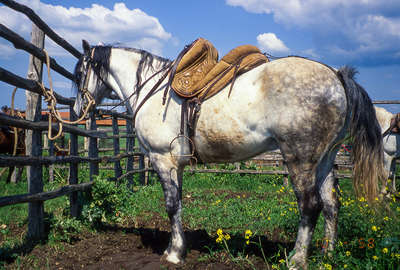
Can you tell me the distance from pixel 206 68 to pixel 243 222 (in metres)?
2.90

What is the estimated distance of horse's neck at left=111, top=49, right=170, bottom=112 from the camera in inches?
153

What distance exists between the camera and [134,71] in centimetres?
404

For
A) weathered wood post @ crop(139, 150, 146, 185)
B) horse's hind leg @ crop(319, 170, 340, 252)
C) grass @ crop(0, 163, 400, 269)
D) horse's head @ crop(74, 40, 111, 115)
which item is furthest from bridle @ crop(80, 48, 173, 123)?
weathered wood post @ crop(139, 150, 146, 185)

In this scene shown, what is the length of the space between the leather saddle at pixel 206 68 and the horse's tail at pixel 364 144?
3.40 feet

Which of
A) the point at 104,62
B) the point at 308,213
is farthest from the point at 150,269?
the point at 104,62

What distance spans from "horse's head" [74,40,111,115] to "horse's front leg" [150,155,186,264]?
151cm

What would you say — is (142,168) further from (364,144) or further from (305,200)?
(364,144)

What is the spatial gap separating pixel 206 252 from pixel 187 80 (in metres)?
2.27

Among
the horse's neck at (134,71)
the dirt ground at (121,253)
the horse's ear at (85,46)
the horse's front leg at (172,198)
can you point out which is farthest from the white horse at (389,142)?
the horse's ear at (85,46)

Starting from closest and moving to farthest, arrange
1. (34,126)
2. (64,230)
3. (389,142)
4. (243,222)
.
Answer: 1. (34,126)
2. (64,230)
3. (243,222)
4. (389,142)

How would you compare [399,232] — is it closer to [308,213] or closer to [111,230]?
[308,213]

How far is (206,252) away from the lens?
3.74 metres

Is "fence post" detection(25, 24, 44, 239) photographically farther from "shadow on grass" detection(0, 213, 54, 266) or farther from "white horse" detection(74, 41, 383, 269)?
"white horse" detection(74, 41, 383, 269)

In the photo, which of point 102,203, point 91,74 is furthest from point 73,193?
point 91,74
